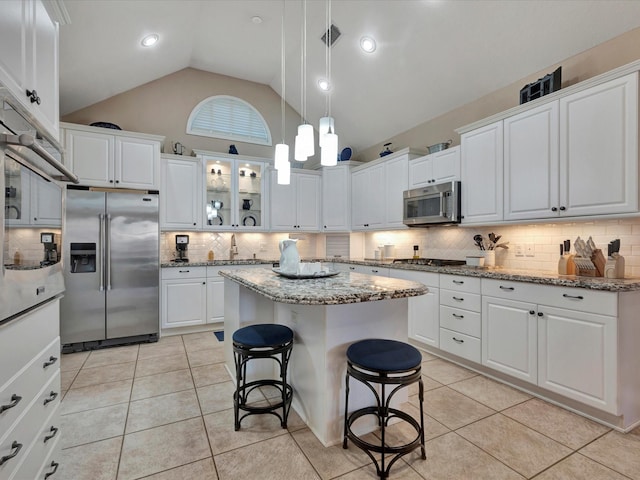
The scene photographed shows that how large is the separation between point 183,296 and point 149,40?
9.85ft

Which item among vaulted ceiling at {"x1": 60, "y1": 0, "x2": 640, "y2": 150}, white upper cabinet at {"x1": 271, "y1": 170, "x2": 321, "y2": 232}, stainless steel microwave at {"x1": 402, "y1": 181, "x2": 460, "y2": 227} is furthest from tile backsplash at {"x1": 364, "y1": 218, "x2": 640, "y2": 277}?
vaulted ceiling at {"x1": 60, "y1": 0, "x2": 640, "y2": 150}

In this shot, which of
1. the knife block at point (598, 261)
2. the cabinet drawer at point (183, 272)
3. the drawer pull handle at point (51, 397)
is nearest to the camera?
the drawer pull handle at point (51, 397)

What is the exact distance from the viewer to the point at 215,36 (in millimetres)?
4145

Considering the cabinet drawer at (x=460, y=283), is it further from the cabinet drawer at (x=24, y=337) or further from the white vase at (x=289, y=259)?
the cabinet drawer at (x=24, y=337)

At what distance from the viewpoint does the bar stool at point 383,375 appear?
158 cm

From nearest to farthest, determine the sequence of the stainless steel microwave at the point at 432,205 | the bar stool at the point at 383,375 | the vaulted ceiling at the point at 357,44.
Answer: the bar stool at the point at 383,375 < the vaulted ceiling at the point at 357,44 < the stainless steel microwave at the point at 432,205

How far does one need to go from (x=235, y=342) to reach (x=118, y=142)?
317 cm

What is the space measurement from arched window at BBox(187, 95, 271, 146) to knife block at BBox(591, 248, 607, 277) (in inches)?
178

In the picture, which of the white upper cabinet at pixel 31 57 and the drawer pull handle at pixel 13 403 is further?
the white upper cabinet at pixel 31 57

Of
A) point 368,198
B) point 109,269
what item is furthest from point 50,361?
point 368,198

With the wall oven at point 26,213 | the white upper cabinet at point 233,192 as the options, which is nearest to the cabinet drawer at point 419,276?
the white upper cabinet at point 233,192

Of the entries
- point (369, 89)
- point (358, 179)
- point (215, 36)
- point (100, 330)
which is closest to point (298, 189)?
point (358, 179)

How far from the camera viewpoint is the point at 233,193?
4.80 meters

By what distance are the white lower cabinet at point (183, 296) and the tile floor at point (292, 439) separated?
129 centimetres
